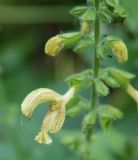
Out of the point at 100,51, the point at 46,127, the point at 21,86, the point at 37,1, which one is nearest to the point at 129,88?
the point at 100,51

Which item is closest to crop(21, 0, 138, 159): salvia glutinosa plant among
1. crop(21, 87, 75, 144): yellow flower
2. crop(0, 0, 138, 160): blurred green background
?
crop(21, 87, 75, 144): yellow flower

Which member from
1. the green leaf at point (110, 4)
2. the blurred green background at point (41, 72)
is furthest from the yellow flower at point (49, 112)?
the blurred green background at point (41, 72)

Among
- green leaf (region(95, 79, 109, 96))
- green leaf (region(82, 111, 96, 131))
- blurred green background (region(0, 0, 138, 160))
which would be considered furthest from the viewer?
blurred green background (region(0, 0, 138, 160))

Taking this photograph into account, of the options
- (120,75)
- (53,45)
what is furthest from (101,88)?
(53,45)

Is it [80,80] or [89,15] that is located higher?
[89,15]

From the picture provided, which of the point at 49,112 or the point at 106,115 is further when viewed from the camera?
the point at 106,115

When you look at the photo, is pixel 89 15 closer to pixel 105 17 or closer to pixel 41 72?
pixel 105 17

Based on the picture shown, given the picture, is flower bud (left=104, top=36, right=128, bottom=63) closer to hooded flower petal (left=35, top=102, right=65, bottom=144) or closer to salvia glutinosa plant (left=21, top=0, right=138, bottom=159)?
salvia glutinosa plant (left=21, top=0, right=138, bottom=159)

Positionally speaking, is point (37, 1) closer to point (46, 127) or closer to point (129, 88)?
point (129, 88)

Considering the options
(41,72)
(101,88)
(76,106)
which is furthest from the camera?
(41,72)
